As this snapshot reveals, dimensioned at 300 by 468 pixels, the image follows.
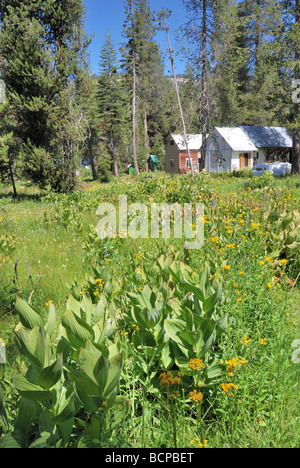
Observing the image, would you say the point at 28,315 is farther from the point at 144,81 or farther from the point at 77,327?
the point at 144,81

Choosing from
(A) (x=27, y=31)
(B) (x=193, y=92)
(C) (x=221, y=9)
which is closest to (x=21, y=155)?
(A) (x=27, y=31)

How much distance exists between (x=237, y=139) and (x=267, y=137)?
370 cm

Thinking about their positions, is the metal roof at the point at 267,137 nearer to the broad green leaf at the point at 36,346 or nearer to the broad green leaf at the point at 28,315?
the broad green leaf at the point at 28,315

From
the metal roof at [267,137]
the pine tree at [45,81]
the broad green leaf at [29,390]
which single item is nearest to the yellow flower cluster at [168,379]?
the broad green leaf at [29,390]

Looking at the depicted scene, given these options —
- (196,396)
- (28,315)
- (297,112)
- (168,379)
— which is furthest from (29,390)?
(297,112)

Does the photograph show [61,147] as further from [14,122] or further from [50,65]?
[50,65]

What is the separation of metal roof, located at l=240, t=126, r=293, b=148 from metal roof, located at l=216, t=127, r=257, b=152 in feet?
1.91

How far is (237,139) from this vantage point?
1296 inches

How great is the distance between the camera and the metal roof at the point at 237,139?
3225 cm

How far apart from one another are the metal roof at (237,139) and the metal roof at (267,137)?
581 mm

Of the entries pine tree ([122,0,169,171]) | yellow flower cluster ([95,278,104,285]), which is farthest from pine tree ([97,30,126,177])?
yellow flower cluster ([95,278,104,285])

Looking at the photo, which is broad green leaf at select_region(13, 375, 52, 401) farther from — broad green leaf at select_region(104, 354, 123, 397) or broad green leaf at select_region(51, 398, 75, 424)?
broad green leaf at select_region(104, 354, 123, 397)

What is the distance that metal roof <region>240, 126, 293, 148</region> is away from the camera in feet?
110
